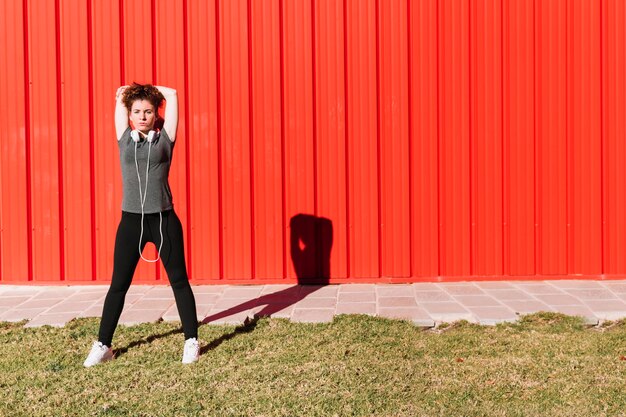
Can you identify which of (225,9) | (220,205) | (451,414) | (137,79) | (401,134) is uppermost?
(225,9)

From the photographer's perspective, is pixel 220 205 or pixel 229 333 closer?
Result: pixel 229 333

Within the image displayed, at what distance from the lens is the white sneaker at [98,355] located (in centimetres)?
390

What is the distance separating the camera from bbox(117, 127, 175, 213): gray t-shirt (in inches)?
155

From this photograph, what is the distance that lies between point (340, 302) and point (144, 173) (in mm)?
2309

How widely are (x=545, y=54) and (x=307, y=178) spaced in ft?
8.93

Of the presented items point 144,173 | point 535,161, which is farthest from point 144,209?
point 535,161

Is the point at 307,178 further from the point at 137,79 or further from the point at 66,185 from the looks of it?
the point at 66,185

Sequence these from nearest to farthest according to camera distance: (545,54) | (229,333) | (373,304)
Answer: (229,333)
(373,304)
(545,54)

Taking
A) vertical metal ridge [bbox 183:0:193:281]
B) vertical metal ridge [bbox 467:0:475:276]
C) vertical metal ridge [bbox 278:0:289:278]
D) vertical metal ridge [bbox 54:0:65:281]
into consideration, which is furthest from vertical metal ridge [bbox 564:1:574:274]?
vertical metal ridge [bbox 54:0:65:281]

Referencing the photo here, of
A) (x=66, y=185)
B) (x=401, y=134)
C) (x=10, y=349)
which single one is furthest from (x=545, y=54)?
(x=10, y=349)

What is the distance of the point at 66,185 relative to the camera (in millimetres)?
6375

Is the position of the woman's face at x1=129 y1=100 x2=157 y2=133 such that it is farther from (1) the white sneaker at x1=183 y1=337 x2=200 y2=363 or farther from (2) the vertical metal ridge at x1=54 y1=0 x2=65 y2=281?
(2) the vertical metal ridge at x1=54 y1=0 x2=65 y2=281

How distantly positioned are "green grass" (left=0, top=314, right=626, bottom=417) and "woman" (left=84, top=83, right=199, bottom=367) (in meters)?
0.25

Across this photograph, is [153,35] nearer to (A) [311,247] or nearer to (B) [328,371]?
(A) [311,247]
